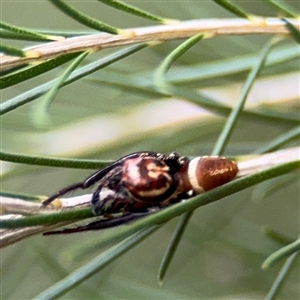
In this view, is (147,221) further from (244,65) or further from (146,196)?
(244,65)

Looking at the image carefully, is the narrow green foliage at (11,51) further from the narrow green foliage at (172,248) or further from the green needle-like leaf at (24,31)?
the narrow green foliage at (172,248)

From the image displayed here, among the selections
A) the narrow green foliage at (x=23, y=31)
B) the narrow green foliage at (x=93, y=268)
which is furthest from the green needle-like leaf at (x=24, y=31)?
the narrow green foliage at (x=93, y=268)

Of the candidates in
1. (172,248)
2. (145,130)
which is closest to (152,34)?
(172,248)

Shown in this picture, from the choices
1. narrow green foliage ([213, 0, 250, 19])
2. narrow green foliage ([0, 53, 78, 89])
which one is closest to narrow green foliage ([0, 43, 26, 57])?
narrow green foliage ([0, 53, 78, 89])

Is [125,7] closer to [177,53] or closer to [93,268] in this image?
[177,53]

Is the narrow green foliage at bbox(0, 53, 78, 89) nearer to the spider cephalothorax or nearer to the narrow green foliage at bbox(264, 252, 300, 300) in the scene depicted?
the spider cephalothorax
